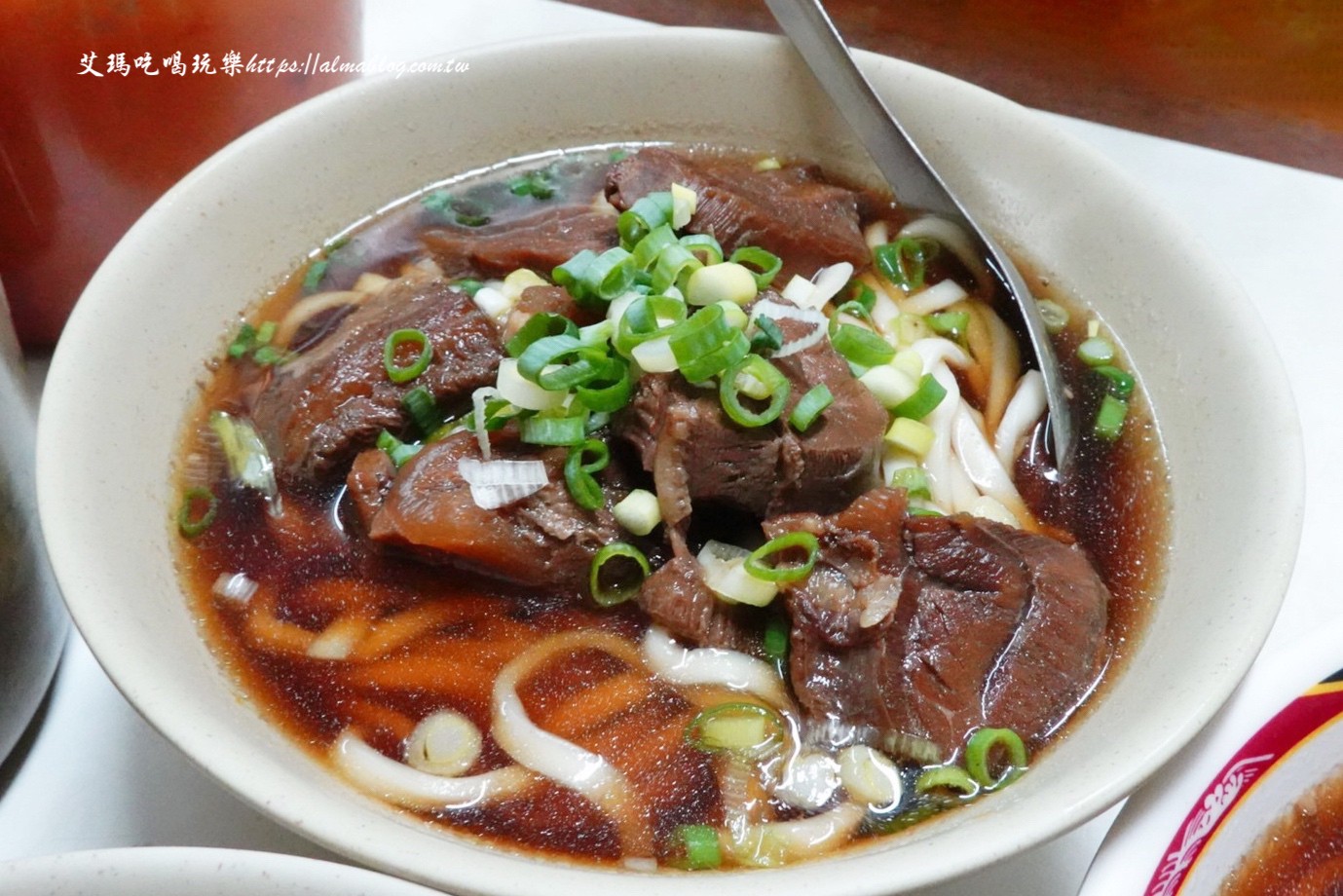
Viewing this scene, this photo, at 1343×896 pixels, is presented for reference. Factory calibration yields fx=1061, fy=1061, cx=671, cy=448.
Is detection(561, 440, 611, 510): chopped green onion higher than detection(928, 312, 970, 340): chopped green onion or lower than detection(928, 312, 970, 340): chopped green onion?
lower

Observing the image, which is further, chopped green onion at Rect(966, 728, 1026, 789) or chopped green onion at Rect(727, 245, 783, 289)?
chopped green onion at Rect(727, 245, 783, 289)

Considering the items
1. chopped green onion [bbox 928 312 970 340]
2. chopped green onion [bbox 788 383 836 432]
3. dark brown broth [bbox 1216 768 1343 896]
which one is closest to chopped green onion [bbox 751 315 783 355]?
chopped green onion [bbox 788 383 836 432]

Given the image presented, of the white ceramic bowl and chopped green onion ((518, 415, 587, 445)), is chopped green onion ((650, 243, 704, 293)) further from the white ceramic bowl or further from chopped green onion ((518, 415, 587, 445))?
the white ceramic bowl

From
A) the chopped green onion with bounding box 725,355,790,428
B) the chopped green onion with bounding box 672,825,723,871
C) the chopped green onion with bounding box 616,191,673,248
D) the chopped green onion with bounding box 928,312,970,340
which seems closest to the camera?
the chopped green onion with bounding box 672,825,723,871

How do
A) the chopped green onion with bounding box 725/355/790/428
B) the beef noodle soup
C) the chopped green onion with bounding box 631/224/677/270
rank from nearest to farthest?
1. the beef noodle soup
2. the chopped green onion with bounding box 725/355/790/428
3. the chopped green onion with bounding box 631/224/677/270

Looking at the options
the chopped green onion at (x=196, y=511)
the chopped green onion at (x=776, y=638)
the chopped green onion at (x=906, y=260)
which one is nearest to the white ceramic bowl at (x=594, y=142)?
the chopped green onion at (x=196, y=511)

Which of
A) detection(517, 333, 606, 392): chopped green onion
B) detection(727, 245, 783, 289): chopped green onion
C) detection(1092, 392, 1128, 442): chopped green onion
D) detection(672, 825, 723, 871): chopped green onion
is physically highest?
detection(727, 245, 783, 289): chopped green onion

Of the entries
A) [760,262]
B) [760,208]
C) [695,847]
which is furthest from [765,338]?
[695,847]
